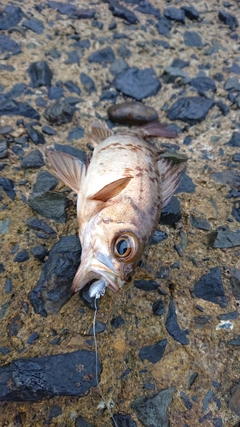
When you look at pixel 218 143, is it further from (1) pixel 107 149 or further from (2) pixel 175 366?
(2) pixel 175 366

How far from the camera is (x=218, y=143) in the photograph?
4.88 meters

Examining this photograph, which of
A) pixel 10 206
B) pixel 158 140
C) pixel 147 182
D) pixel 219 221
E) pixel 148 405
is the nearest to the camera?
pixel 148 405

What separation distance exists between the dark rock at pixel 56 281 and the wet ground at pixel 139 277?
0.24 ft

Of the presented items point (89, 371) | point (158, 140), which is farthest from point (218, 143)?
point (89, 371)

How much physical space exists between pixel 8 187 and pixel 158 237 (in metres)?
1.73

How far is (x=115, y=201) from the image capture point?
3.20 meters

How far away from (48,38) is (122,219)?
12.2 feet

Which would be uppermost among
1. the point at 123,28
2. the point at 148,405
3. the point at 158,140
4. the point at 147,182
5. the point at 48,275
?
the point at 123,28

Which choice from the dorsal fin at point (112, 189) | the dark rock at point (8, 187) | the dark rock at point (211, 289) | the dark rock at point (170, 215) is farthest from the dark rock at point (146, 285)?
the dark rock at point (8, 187)

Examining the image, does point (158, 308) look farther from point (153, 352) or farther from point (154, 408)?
point (154, 408)

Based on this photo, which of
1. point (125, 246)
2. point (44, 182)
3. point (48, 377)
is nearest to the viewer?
point (48, 377)

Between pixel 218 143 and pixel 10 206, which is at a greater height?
pixel 218 143

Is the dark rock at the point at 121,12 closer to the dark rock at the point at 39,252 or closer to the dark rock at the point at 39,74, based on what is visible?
the dark rock at the point at 39,74

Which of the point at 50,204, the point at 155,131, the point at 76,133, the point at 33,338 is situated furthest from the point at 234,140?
the point at 33,338
